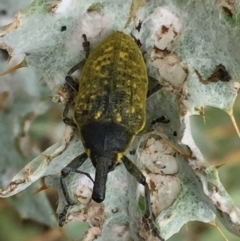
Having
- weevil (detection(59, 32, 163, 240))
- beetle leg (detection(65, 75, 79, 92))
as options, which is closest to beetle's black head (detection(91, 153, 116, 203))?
weevil (detection(59, 32, 163, 240))

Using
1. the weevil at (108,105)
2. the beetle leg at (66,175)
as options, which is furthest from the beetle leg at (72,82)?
the beetle leg at (66,175)

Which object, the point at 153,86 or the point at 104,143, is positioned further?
the point at 104,143

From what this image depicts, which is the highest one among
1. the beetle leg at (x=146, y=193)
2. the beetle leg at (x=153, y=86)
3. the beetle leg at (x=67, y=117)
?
the beetle leg at (x=153, y=86)

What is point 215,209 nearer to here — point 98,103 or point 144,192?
point 144,192

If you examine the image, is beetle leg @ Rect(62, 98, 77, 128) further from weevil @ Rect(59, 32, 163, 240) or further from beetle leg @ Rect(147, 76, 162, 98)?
beetle leg @ Rect(147, 76, 162, 98)

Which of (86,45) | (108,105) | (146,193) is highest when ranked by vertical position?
(86,45)

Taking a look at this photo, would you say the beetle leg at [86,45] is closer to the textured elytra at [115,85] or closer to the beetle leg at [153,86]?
the textured elytra at [115,85]

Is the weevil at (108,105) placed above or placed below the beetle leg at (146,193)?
above

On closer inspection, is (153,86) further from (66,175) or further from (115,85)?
(66,175)

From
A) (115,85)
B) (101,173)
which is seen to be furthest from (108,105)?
(101,173)
